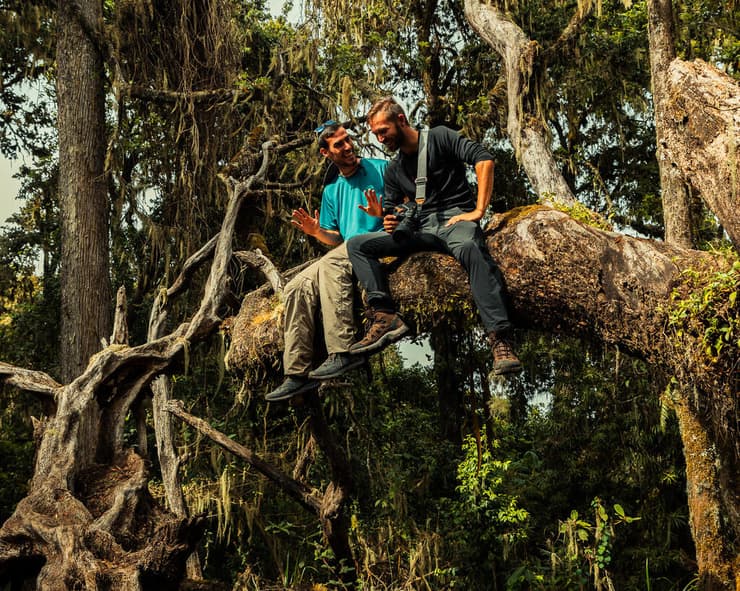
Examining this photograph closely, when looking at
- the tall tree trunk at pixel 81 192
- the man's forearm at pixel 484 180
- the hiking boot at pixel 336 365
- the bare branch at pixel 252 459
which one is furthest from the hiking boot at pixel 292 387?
the tall tree trunk at pixel 81 192

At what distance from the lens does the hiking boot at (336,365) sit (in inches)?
172

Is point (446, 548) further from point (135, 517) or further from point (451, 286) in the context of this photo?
point (451, 286)

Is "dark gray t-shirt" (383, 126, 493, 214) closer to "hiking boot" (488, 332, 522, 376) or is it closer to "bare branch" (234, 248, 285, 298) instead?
"hiking boot" (488, 332, 522, 376)

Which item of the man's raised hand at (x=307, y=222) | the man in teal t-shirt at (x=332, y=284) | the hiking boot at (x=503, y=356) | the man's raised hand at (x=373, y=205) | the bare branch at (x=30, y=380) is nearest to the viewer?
the hiking boot at (x=503, y=356)

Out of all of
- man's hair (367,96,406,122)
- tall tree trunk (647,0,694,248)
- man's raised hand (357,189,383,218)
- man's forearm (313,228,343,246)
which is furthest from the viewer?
tall tree trunk (647,0,694,248)

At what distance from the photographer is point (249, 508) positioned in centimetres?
900

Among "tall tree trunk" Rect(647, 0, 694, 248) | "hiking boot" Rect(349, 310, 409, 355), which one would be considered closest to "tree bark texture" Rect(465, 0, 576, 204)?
"tall tree trunk" Rect(647, 0, 694, 248)

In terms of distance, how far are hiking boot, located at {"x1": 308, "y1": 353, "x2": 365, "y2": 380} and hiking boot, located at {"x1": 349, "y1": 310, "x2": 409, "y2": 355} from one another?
9 centimetres

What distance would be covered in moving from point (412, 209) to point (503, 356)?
96 centimetres

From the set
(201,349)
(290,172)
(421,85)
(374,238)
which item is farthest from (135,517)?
(421,85)

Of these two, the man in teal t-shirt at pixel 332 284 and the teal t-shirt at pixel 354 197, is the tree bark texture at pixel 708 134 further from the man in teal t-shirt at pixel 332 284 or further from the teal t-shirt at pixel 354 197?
the teal t-shirt at pixel 354 197

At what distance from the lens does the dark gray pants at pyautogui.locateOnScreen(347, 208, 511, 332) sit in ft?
12.7

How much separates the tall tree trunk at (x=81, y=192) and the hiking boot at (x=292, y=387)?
5607 millimetres

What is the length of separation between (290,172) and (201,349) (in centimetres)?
292
